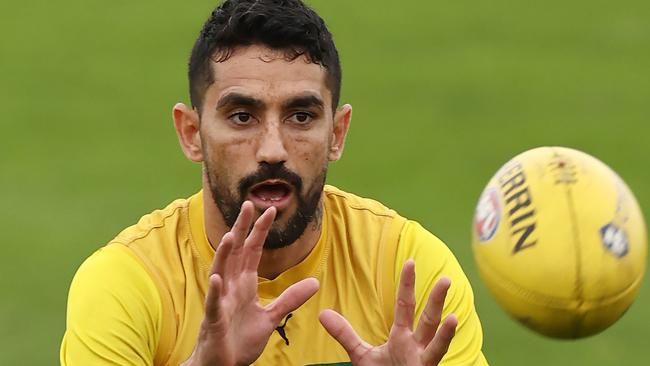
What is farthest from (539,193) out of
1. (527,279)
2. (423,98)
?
(423,98)

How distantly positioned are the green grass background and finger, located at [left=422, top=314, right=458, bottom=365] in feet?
19.0

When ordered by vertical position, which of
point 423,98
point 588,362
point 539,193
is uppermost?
point 423,98

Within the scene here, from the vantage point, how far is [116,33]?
68.6ft

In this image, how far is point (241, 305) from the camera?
7699 mm

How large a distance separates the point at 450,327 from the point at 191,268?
63.0 inches

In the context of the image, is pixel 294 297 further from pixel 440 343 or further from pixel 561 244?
pixel 561 244

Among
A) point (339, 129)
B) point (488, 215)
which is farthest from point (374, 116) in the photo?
point (488, 215)

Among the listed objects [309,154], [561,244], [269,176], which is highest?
[309,154]

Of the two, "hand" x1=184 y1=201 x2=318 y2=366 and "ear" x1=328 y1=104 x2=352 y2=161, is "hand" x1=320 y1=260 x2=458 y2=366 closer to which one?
"hand" x1=184 y1=201 x2=318 y2=366

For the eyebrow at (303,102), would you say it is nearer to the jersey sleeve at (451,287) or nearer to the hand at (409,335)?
the jersey sleeve at (451,287)

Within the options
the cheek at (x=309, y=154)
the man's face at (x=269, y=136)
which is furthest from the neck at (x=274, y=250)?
the cheek at (x=309, y=154)

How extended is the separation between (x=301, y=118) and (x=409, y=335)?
1246 mm

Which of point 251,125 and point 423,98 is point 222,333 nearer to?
Answer: point 251,125

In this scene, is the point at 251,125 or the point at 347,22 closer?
the point at 251,125
